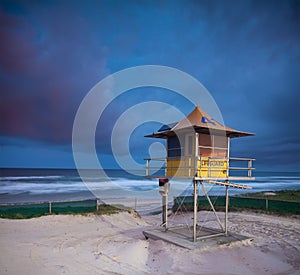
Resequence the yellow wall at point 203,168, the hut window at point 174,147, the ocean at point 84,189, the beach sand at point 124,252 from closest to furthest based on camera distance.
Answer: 1. the beach sand at point 124,252
2. the yellow wall at point 203,168
3. the hut window at point 174,147
4. the ocean at point 84,189

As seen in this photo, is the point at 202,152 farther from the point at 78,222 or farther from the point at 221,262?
the point at 78,222

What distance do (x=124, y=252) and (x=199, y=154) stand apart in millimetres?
4630

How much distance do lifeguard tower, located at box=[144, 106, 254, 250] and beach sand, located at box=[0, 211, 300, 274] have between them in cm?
135

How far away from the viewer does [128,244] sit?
10.7 meters

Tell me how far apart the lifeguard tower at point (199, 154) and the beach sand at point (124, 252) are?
4.43 feet

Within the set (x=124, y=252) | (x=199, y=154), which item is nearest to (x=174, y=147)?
(x=199, y=154)

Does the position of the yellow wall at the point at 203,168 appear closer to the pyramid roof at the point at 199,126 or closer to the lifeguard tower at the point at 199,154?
the lifeguard tower at the point at 199,154

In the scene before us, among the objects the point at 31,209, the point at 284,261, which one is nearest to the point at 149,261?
the point at 284,261

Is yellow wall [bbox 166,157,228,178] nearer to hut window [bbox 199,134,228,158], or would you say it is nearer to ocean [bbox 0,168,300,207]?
hut window [bbox 199,134,228,158]

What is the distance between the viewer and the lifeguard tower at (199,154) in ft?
33.9

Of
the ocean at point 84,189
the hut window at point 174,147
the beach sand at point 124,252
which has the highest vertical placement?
the hut window at point 174,147

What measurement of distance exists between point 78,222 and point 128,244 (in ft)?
19.1

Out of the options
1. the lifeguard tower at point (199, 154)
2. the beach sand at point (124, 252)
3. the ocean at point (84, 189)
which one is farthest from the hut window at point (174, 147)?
the ocean at point (84, 189)

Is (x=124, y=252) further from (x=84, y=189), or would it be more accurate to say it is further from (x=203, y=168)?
(x=84, y=189)
